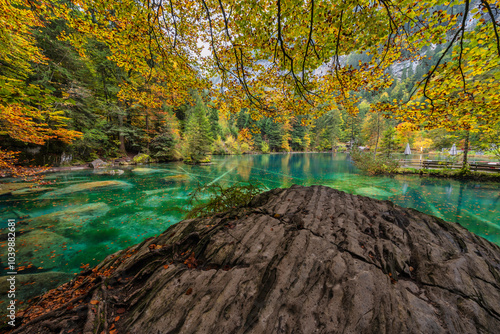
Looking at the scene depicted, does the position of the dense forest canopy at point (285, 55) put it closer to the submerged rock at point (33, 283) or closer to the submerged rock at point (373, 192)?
the submerged rock at point (33, 283)

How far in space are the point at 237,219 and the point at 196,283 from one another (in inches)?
54.5

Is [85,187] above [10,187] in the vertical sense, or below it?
below

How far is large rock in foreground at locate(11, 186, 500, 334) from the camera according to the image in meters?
1.45

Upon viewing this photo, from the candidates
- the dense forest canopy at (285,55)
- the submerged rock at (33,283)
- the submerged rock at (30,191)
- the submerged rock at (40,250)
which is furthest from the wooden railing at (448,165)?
the submerged rock at (30,191)

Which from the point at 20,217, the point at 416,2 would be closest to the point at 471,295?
the point at 416,2

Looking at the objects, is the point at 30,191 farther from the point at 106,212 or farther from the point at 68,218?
the point at 106,212

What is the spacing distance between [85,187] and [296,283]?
1187 cm

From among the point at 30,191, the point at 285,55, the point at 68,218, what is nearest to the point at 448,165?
the point at 285,55

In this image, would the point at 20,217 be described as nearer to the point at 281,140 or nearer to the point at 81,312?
the point at 81,312

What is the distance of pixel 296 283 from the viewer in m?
1.74

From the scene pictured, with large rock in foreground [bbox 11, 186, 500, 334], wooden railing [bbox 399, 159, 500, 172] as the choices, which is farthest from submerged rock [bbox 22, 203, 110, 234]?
wooden railing [bbox 399, 159, 500, 172]

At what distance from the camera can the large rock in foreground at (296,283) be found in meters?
1.45

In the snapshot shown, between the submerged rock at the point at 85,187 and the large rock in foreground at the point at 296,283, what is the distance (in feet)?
27.8

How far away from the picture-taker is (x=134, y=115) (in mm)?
19281
